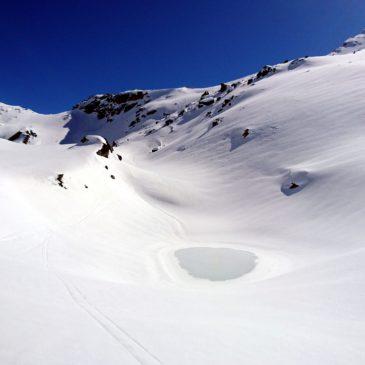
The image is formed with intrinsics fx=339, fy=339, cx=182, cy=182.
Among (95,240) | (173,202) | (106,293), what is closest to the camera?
(106,293)

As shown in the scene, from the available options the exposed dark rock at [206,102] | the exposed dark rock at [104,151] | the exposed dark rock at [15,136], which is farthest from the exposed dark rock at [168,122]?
the exposed dark rock at [15,136]

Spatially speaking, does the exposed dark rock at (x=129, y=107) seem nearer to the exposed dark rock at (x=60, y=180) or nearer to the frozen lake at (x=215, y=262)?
the exposed dark rock at (x=60, y=180)

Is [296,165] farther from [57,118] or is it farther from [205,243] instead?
[57,118]

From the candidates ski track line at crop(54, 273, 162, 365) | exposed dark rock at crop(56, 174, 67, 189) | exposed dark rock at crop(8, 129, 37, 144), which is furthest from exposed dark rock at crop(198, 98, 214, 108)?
ski track line at crop(54, 273, 162, 365)

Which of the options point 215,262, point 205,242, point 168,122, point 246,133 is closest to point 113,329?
point 215,262

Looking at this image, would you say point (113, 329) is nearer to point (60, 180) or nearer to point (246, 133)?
point (60, 180)

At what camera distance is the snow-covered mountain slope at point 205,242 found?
652cm

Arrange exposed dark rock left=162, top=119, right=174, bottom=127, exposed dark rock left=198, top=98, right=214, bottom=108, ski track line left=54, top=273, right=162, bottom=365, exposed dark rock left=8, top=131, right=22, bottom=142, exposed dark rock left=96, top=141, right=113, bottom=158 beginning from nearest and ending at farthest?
ski track line left=54, top=273, right=162, bottom=365 → exposed dark rock left=96, top=141, right=113, bottom=158 → exposed dark rock left=198, top=98, right=214, bottom=108 → exposed dark rock left=162, top=119, right=174, bottom=127 → exposed dark rock left=8, top=131, right=22, bottom=142

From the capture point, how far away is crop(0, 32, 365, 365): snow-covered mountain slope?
6.52m

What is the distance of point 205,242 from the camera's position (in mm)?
24719

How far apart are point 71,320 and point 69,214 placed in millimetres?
17683

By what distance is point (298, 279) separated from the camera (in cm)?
1376

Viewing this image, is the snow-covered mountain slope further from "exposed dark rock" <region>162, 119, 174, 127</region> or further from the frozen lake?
"exposed dark rock" <region>162, 119, 174, 127</region>

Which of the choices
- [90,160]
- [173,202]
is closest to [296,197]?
[173,202]
